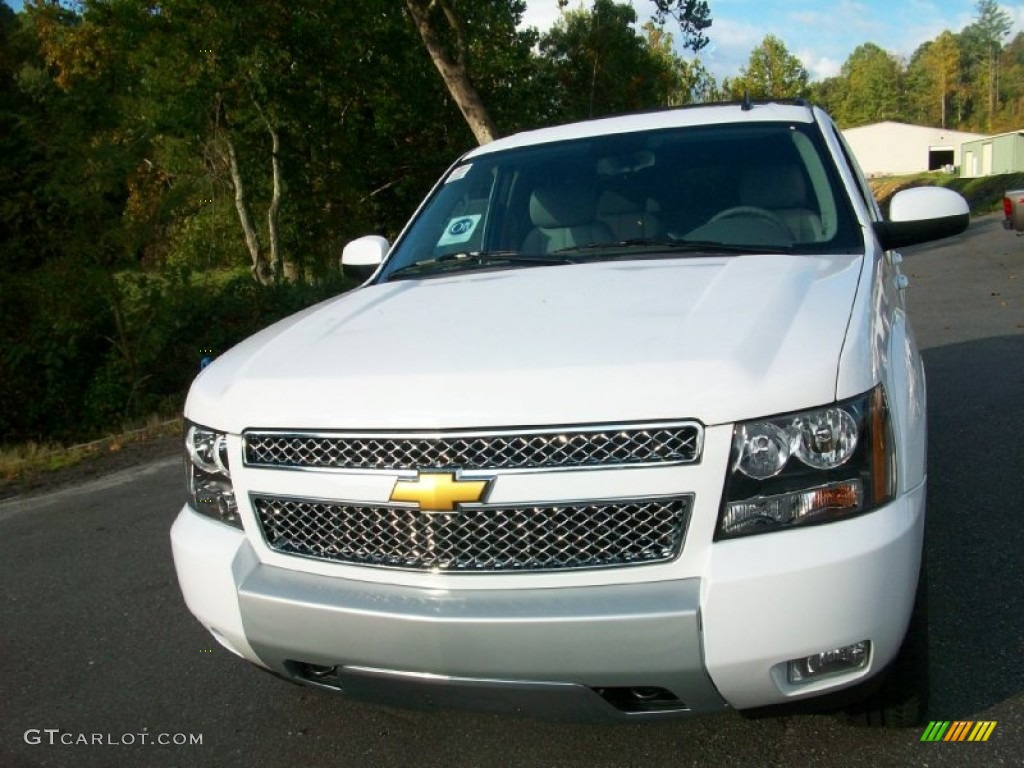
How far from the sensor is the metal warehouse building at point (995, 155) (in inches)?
1875

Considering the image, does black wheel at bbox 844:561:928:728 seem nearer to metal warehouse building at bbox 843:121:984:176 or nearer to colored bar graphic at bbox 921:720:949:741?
colored bar graphic at bbox 921:720:949:741

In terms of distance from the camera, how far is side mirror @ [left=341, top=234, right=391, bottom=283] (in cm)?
412

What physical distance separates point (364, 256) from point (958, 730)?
280 cm

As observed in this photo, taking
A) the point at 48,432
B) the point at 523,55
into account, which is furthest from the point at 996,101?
the point at 48,432

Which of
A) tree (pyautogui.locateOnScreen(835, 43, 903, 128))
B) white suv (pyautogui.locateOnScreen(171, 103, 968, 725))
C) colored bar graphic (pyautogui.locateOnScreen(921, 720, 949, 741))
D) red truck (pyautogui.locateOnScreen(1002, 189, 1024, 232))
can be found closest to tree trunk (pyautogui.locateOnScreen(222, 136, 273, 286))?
red truck (pyautogui.locateOnScreen(1002, 189, 1024, 232))

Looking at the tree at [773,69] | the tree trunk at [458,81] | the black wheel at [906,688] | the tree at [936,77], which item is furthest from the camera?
the tree at [936,77]

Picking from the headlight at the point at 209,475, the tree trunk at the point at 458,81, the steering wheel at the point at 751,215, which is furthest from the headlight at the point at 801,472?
the tree trunk at the point at 458,81

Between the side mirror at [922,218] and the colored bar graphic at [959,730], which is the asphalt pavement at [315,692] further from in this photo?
the side mirror at [922,218]

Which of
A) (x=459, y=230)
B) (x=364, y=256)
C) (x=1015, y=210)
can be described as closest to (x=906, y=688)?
(x=459, y=230)

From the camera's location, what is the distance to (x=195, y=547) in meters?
2.56

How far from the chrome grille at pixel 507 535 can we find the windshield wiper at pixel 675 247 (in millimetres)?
1354

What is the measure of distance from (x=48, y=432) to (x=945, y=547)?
36.6 feet

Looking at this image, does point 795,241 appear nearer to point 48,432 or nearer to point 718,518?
point 718,518

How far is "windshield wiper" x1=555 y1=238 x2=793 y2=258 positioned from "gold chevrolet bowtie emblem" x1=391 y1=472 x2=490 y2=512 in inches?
54.9
